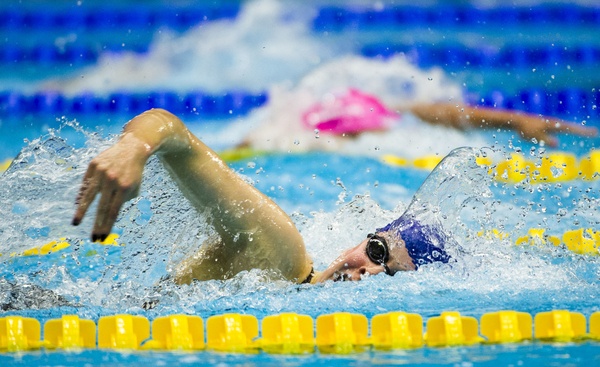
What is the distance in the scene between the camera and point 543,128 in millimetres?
5309

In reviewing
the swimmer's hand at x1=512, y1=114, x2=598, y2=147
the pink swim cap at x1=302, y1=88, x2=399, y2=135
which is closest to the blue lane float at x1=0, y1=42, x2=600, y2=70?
the pink swim cap at x1=302, y1=88, x2=399, y2=135

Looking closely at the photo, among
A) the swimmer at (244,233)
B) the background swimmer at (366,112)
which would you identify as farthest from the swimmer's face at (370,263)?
the background swimmer at (366,112)

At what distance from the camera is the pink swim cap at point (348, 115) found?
18.2 ft

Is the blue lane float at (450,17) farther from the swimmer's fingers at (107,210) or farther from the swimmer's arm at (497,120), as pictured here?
the swimmer's fingers at (107,210)

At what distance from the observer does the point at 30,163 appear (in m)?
2.50

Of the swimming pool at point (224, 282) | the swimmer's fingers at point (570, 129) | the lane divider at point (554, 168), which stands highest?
the swimmer's fingers at point (570, 129)

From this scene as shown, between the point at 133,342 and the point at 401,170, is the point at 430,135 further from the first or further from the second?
the point at 133,342

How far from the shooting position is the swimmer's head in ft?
7.90

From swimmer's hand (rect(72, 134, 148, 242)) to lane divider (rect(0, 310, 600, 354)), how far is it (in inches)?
18.6

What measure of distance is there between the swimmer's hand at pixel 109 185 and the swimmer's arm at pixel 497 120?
3.87m

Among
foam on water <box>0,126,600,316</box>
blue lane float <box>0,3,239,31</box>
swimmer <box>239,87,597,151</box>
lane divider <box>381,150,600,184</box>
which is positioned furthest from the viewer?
blue lane float <box>0,3,239,31</box>

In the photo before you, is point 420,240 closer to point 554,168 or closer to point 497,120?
point 554,168

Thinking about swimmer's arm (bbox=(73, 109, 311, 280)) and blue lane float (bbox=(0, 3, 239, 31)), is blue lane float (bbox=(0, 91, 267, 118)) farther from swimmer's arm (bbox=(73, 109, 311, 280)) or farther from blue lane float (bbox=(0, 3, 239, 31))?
swimmer's arm (bbox=(73, 109, 311, 280))

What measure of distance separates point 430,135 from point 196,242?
11.0ft
